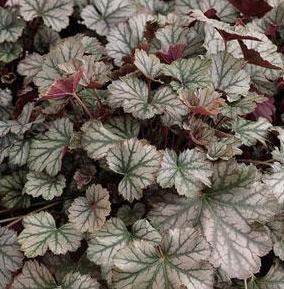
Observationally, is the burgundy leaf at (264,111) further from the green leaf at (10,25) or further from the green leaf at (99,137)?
the green leaf at (10,25)

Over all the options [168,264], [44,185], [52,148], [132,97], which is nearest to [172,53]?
[132,97]

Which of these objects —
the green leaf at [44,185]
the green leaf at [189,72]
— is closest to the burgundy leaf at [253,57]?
the green leaf at [189,72]

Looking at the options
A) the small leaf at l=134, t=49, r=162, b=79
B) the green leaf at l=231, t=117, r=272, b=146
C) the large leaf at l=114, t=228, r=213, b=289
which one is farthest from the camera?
the green leaf at l=231, t=117, r=272, b=146

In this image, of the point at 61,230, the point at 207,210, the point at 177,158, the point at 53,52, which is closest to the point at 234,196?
the point at 207,210

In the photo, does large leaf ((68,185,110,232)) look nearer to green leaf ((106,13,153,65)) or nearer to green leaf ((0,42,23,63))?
green leaf ((106,13,153,65))

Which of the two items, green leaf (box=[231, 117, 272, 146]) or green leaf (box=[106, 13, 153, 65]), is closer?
green leaf (box=[231, 117, 272, 146])

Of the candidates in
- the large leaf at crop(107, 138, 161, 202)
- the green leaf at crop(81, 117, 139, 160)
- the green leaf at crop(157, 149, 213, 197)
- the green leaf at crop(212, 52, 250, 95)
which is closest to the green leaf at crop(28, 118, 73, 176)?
the green leaf at crop(81, 117, 139, 160)
